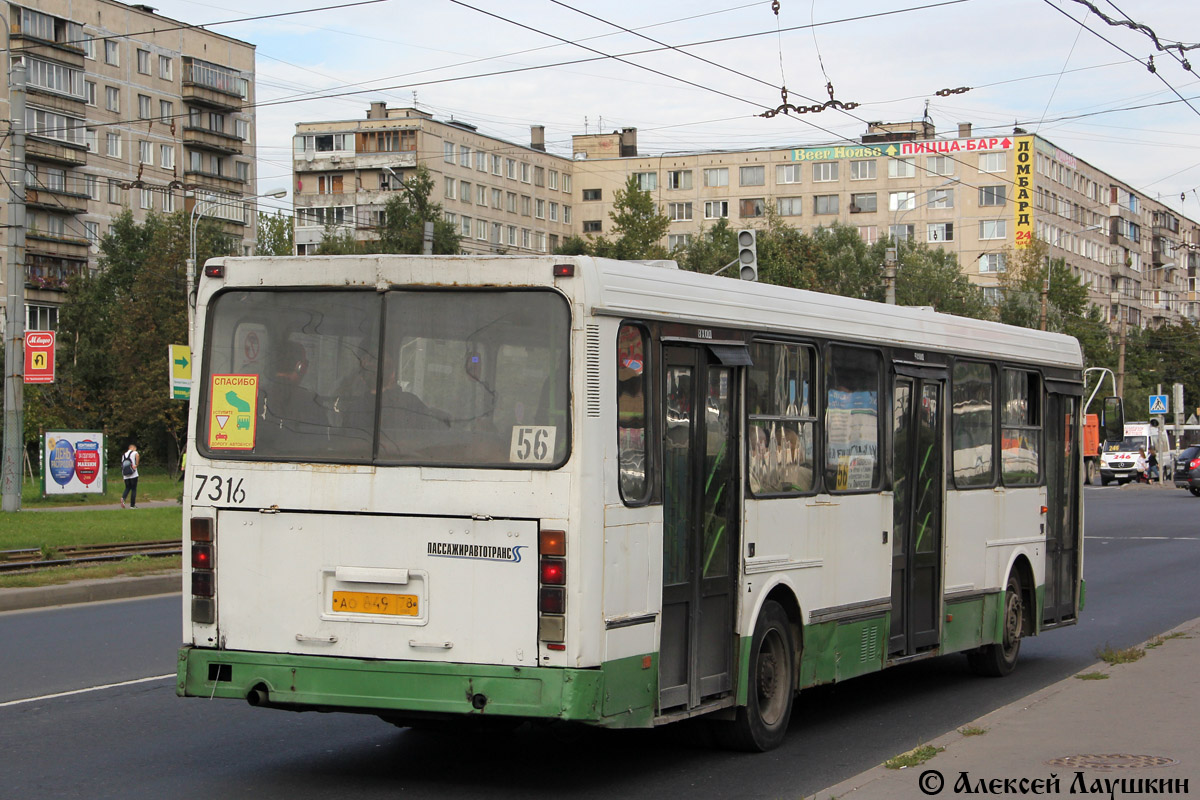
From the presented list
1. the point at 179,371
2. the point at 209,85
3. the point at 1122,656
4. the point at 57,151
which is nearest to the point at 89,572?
the point at 179,371

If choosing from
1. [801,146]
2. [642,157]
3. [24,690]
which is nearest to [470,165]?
[642,157]

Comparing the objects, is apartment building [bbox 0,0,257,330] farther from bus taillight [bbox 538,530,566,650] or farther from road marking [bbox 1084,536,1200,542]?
bus taillight [bbox 538,530,566,650]

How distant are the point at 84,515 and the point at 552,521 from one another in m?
26.8

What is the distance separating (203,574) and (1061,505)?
8199 millimetres

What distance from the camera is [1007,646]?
1213 cm

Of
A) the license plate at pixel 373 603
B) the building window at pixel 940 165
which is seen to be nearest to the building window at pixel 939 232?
the building window at pixel 940 165

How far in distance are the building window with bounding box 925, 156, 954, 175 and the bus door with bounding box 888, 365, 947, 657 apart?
10077 cm

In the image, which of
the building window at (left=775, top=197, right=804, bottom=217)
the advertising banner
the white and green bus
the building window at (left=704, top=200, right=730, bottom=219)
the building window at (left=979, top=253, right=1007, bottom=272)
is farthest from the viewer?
the building window at (left=704, top=200, right=730, bottom=219)

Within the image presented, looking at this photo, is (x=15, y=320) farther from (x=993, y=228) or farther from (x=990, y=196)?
(x=993, y=228)

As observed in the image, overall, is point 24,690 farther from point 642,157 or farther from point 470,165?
point 642,157

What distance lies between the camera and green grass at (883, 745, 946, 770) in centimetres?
717

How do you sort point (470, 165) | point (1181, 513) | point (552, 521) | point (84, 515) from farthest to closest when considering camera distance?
1. point (470, 165)
2. point (1181, 513)
3. point (84, 515)
4. point (552, 521)

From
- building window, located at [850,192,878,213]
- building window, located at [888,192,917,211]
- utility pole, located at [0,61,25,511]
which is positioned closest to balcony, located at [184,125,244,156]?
building window, located at [850,192,878,213]

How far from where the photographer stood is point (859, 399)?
9680 mm
